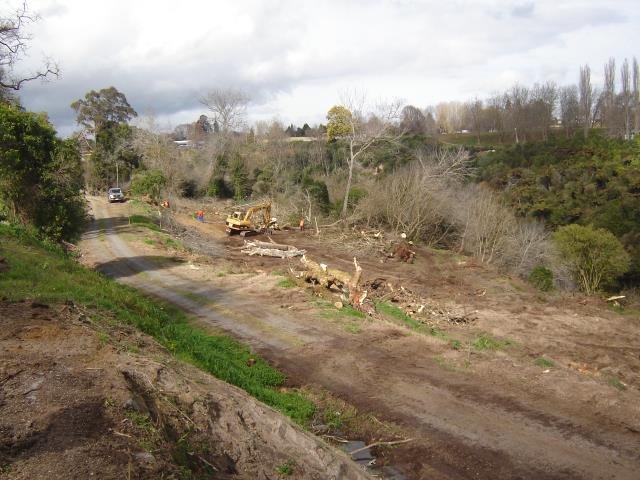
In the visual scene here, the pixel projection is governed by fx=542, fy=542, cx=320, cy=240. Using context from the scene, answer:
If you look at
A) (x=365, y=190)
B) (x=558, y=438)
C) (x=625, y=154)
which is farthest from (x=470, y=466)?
(x=625, y=154)

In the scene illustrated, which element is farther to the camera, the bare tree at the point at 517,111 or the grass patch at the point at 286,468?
the bare tree at the point at 517,111

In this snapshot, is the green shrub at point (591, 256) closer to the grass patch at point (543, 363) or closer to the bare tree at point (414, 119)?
the grass patch at point (543, 363)

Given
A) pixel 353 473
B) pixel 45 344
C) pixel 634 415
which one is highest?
pixel 45 344

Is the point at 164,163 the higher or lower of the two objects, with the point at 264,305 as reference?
higher

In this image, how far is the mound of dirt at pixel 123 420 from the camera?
4699 millimetres

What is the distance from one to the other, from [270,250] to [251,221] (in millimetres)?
7798

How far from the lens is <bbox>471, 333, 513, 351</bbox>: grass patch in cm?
1227

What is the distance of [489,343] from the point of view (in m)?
12.6

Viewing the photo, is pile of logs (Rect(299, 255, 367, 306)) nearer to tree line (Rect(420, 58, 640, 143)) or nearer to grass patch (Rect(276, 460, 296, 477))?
grass patch (Rect(276, 460, 296, 477))

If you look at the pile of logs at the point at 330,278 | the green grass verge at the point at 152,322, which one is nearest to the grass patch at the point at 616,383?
the green grass verge at the point at 152,322

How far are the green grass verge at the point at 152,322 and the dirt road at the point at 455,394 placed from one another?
751 mm

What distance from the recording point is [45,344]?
23.7ft

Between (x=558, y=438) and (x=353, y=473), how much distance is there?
375 centimetres

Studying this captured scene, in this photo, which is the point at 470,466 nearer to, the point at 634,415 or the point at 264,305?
the point at 634,415
